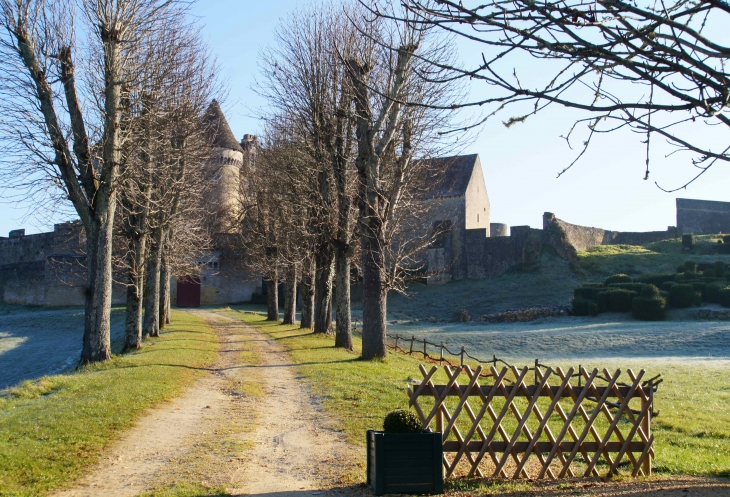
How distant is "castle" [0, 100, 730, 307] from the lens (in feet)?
158

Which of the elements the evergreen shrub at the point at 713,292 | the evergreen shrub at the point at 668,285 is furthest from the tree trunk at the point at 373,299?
the evergreen shrub at the point at 713,292

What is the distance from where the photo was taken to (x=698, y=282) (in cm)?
3575

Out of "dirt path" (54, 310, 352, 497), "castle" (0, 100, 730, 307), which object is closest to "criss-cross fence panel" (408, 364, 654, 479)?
"dirt path" (54, 310, 352, 497)

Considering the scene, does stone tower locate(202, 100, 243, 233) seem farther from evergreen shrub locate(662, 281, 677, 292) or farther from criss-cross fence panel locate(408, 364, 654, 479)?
criss-cross fence panel locate(408, 364, 654, 479)

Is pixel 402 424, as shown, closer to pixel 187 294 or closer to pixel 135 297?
pixel 135 297

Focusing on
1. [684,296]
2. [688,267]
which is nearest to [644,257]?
[688,267]

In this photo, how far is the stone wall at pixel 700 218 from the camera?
55.5 metres

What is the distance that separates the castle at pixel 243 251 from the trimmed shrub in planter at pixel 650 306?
46.6 feet

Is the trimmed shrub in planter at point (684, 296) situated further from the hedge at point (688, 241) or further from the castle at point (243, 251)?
the hedge at point (688, 241)

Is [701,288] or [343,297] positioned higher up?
[701,288]

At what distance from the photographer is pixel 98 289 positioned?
16.0 meters

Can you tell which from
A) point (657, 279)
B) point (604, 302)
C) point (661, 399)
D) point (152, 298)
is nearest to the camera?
point (661, 399)

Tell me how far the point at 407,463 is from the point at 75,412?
579cm

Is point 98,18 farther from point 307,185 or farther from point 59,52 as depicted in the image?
point 307,185
